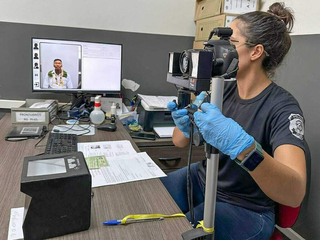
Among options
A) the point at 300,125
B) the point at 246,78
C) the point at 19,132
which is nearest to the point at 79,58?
the point at 19,132

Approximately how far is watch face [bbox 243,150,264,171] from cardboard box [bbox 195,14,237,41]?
1.20 meters

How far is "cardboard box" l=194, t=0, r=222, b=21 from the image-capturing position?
5.64 feet

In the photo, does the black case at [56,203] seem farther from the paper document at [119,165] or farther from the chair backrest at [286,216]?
the chair backrest at [286,216]

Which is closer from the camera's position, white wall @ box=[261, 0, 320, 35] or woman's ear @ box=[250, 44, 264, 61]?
woman's ear @ box=[250, 44, 264, 61]

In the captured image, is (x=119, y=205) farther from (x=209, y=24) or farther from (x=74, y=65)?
(x=209, y=24)

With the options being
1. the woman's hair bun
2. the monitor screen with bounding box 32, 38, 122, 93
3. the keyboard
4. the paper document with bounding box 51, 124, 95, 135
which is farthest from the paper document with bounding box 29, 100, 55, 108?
the woman's hair bun

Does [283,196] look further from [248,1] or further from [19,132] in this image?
[248,1]

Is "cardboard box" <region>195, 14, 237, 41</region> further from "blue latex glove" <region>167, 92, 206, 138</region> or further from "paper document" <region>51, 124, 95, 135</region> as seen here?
"paper document" <region>51, 124, 95, 135</region>

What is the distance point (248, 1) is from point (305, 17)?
383mm

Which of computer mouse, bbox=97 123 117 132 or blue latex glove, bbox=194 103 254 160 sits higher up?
blue latex glove, bbox=194 103 254 160

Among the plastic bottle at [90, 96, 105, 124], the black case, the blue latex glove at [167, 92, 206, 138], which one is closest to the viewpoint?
the black case

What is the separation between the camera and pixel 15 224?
656 millimetres

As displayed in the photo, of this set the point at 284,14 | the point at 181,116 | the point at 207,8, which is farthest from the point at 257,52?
the point at 207,8

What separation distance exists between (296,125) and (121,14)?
A: 4.72 ft
